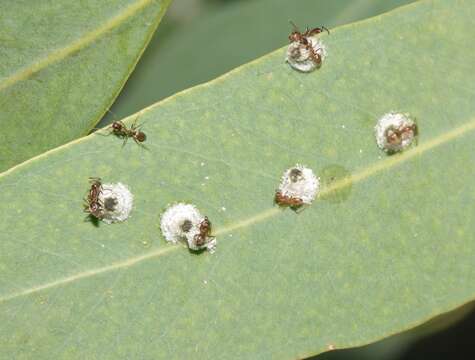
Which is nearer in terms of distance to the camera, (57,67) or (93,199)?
(93,199)

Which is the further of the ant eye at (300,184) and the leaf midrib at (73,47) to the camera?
the leaf midrib at (73,47)

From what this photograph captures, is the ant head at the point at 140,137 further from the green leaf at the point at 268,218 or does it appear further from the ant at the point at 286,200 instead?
the ant at the point at 286,200

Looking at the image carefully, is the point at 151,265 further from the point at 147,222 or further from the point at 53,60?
the point at 53,60

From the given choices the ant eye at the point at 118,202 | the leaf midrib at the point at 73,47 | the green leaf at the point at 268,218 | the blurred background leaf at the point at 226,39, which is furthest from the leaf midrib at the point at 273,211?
the blurred background leaf at the point at 226,39

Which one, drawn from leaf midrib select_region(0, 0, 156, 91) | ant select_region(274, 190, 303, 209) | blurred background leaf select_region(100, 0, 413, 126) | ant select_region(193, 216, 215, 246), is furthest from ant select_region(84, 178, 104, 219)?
blurred background leaf select_region(100, 0, 413, 126)

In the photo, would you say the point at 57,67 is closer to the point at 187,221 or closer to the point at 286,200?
the point at 187,221

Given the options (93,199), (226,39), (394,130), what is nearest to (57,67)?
(93,199)
